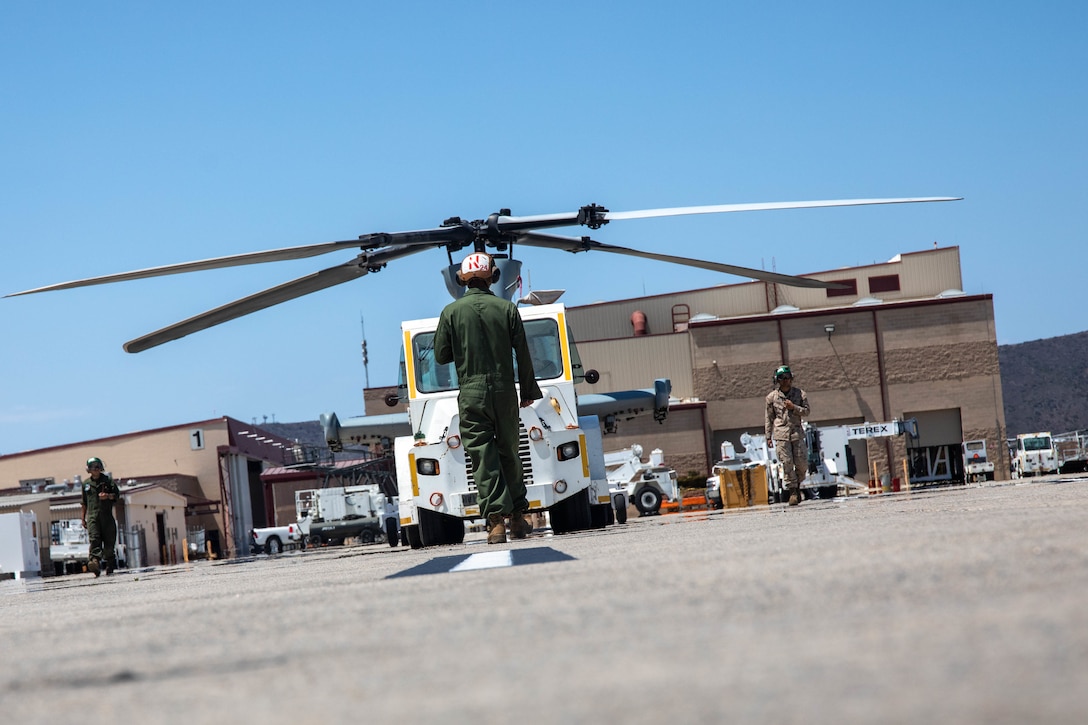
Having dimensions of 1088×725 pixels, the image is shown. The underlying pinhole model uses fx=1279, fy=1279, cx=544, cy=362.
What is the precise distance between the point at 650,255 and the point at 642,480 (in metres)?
24.8

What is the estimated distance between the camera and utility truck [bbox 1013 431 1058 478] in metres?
48.5

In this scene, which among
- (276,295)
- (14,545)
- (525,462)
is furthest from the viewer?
(14,545)

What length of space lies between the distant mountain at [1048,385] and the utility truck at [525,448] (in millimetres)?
119055

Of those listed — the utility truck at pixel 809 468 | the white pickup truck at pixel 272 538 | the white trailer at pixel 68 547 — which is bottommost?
the white pickup truck at pixel 272 538

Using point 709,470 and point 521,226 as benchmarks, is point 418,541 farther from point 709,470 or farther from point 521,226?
point 709,470

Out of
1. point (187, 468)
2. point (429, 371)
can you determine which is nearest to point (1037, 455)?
point (429, 371)

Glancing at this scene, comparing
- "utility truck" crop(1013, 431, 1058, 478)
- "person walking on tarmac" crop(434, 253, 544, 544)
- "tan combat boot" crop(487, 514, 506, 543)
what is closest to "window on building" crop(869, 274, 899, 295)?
"utility truck" crop(1013, 431, 1058, 478)

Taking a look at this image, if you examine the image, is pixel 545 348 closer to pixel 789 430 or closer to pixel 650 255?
pixel 650 255

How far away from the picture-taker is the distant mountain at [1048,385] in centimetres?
12719

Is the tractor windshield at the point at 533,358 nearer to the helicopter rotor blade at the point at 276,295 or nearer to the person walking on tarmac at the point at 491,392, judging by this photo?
the helicopter rotor blade at the point at 276,295

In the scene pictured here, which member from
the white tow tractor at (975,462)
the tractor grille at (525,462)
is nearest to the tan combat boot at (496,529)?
the tractor grille at (525,462)

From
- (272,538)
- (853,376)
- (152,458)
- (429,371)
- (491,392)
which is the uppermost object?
(853,376)

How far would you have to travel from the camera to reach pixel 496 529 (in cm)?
935

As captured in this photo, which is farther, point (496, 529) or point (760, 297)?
point (760, 297)
